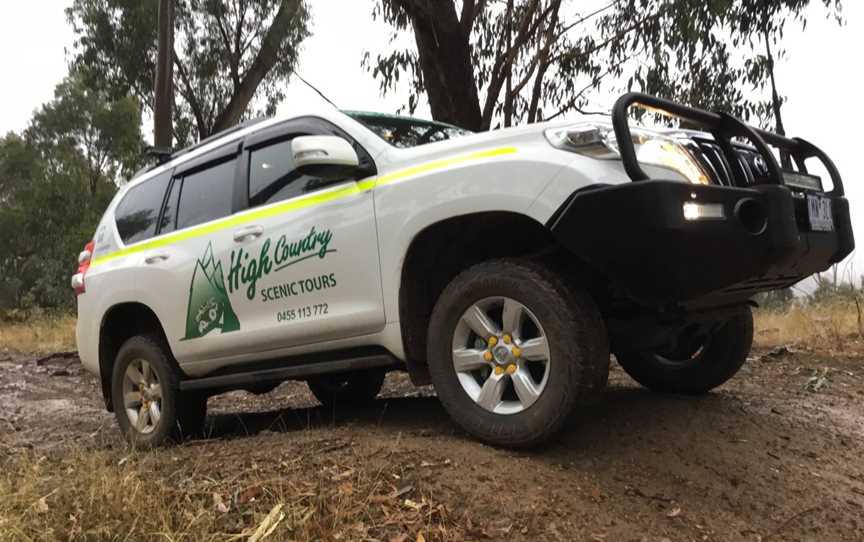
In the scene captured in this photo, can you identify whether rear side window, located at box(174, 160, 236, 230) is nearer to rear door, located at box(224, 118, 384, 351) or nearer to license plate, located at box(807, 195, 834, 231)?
rear door, located at box(224, 118, 384, 351)

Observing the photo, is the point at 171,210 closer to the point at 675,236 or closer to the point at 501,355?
the point at 501,355

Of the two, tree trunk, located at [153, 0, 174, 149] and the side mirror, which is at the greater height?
tree trunk, located at [153, 0, 174, 149]

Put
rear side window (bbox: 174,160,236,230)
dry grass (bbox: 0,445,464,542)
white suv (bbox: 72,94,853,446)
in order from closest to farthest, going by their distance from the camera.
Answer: dry grass (bbox: 0,445,464,542)
white suv (bbox: 72,94,853,446)
rear side window (bbox: 174,160,236,230)

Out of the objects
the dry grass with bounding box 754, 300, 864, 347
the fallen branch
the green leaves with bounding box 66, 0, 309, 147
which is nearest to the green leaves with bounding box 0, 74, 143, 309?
the green leaves with bounding box 66, 0, 309, 147

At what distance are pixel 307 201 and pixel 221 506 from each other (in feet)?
5.36

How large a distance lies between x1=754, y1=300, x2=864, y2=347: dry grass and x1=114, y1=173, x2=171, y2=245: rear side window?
222 inches

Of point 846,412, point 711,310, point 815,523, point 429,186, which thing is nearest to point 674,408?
point 711,310

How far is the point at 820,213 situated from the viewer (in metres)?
3.45

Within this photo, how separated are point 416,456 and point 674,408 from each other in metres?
1.48

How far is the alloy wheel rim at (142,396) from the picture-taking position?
5.02 m

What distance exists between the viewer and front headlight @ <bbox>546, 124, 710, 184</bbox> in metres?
3.13

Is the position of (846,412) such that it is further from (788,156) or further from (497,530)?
(497,530)

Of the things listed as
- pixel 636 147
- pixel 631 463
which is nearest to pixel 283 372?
pixel 631 463

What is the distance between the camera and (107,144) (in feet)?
115
